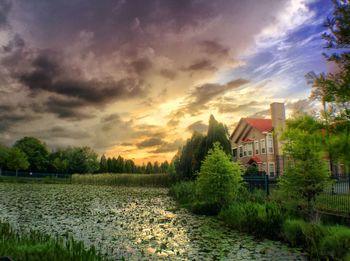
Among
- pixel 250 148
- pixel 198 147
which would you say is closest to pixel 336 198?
pixel 198 147

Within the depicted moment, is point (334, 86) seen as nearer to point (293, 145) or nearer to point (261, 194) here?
point (293, 145)

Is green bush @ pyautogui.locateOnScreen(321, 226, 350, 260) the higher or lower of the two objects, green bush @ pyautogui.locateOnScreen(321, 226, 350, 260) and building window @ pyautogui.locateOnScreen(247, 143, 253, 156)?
the lower

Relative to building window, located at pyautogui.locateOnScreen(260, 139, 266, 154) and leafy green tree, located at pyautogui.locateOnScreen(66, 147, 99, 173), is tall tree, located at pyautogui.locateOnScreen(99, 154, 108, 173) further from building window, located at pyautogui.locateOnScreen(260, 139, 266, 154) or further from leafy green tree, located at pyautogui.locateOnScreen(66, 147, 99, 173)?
building window, located at pyautogui.locateOnScreen(260, 139, 266, 154)

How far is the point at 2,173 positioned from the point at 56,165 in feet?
39.0

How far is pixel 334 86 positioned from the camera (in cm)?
683

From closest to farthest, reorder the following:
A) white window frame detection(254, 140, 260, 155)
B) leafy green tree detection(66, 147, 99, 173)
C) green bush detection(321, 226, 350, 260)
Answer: green bush detection(321, 226, 350, 260), white window frame detection(254, 140, 260, 155), leafy green tree detection(66, 147, 99, 173)

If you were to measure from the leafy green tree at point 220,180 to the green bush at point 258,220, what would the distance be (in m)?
2.57

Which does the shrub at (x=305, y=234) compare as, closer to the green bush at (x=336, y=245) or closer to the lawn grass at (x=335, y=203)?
the green bush at (x=336, y=245)

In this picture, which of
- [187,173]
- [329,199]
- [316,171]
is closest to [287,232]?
[316,171]

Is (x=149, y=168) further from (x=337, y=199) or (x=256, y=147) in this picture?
(x=337, y=199)

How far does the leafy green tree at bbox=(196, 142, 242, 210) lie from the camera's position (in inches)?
663

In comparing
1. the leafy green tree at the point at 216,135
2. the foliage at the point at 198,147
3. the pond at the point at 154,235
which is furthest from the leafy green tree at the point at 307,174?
the leafy green tree at the point at 216,135

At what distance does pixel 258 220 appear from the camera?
40.5 ft

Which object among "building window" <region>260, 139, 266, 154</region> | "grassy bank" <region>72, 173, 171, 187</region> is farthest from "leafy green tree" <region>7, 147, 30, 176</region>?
"building window" <region>260, 139, 266, 154</region>
